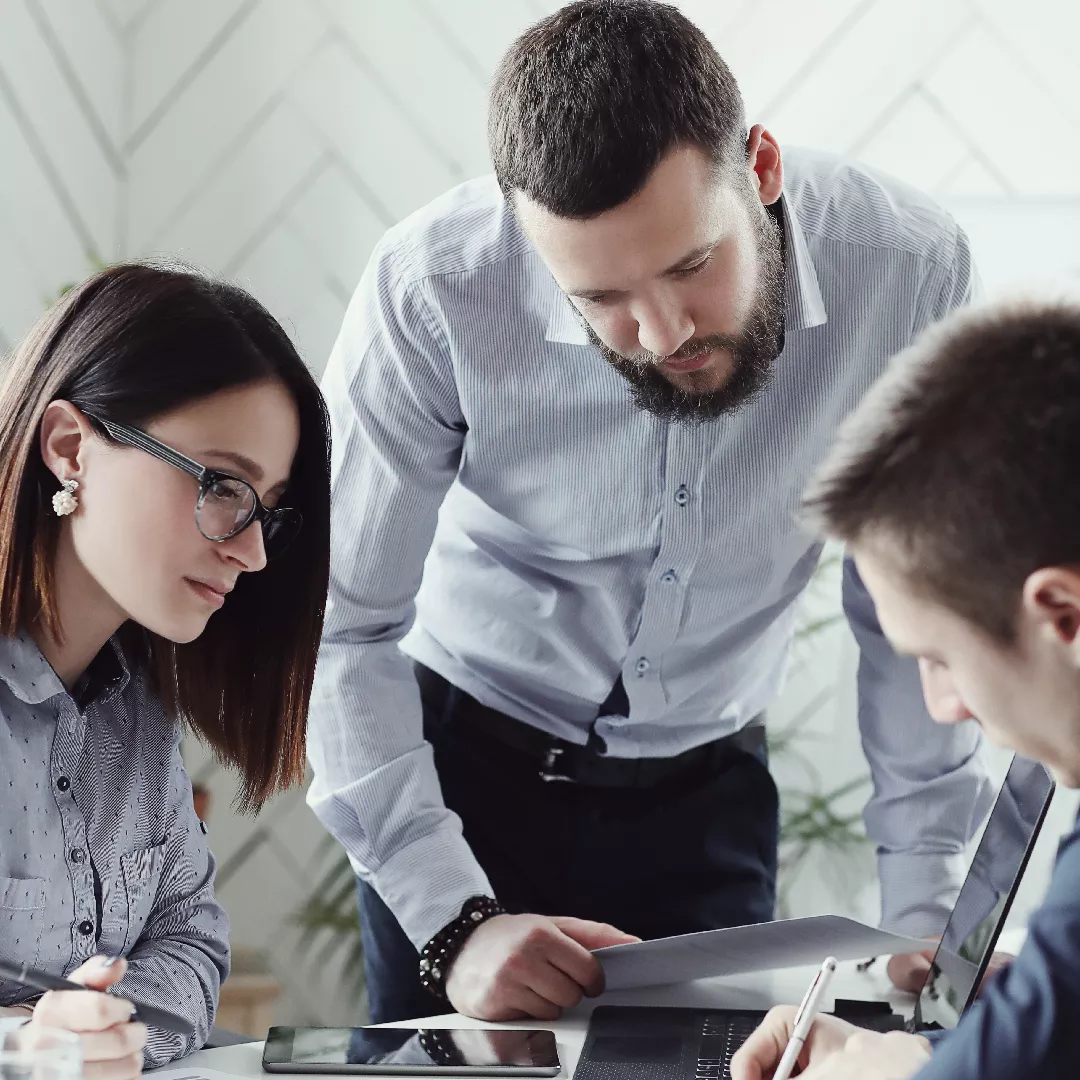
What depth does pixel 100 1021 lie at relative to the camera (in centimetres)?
101

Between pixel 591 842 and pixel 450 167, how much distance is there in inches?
61.6

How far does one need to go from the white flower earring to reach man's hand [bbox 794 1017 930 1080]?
78cm

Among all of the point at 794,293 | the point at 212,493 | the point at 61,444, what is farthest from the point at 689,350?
the point at 61,444

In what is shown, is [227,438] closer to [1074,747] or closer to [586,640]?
[586,640]

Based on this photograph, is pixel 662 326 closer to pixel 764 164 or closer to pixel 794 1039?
pixel 764 164

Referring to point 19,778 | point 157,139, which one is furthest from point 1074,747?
point 157,139

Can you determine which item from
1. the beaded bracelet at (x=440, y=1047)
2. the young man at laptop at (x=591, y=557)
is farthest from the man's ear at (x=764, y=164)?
the beaded bracelet at (x=440, y=1047)

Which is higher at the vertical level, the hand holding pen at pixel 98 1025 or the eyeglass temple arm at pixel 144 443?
the eyeglass temple arm at pixel 144 443

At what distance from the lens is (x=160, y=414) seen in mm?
1273

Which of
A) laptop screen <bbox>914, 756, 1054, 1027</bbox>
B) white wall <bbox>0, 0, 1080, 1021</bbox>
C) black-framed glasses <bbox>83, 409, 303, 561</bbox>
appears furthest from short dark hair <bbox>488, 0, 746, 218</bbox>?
white wall <bbox>0, 0, 1080, 1021</bbox>

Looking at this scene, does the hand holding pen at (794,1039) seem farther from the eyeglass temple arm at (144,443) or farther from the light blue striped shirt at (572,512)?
the eyeglass temple arm at (144,443)

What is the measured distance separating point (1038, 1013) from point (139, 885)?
2.86ft

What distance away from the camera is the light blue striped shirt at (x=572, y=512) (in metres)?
1.54

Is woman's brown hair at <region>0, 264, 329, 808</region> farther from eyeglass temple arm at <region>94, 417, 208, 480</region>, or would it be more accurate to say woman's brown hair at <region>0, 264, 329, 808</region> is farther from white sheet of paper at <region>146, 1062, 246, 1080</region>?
white sheet of paper at <region>146, 1062, 246, 1080</region>
